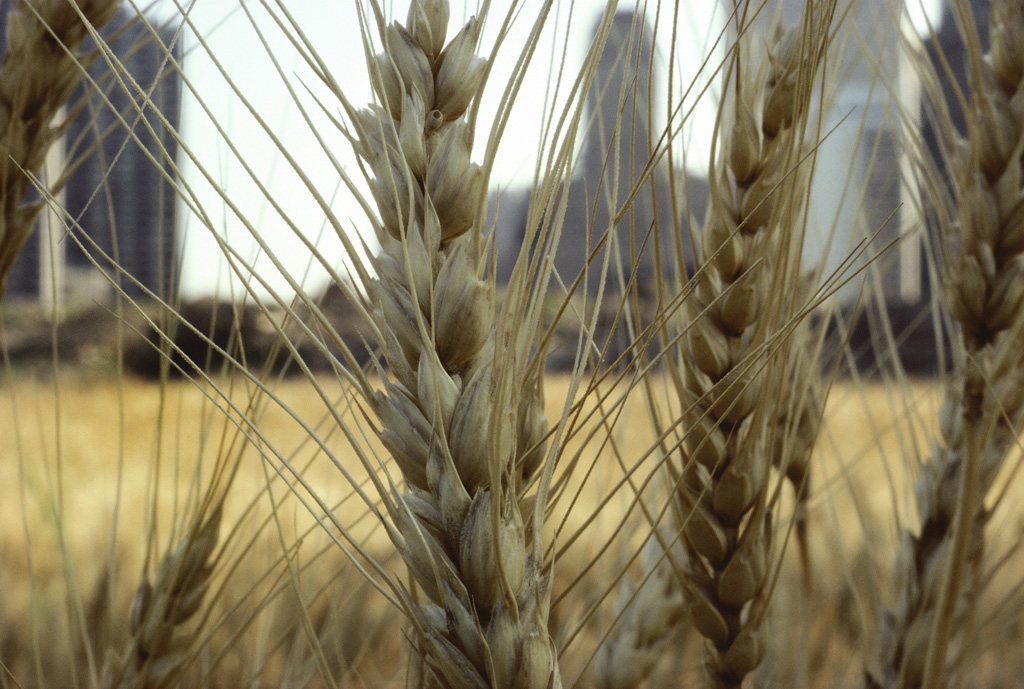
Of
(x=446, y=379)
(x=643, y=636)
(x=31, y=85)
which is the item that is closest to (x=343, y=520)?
(x=643, y=636)

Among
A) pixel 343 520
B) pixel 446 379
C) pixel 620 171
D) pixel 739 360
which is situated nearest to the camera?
pixel 446 379

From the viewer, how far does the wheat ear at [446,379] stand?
0.83ft

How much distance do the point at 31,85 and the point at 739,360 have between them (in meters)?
0.40

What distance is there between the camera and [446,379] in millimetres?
265

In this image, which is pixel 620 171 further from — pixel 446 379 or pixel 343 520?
pixel 343 520

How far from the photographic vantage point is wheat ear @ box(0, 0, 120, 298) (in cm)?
41

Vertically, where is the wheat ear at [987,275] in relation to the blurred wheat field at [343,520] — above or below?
above

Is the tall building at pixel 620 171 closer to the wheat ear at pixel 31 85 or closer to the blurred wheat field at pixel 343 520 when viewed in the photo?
the blurred wheat field at pixel 343 520

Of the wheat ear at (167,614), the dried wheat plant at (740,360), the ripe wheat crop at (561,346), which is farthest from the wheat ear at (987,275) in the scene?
the wheat ear at (167,614)

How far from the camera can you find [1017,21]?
46cm

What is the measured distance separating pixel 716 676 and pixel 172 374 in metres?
3.46

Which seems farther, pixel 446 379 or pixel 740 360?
pixel 740 360

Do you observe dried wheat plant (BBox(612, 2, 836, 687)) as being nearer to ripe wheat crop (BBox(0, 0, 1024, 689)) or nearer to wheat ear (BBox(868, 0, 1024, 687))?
ripe wheat crop (BBox(0, 0, 1024, 689))

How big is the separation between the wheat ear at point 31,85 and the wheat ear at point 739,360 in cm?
34
